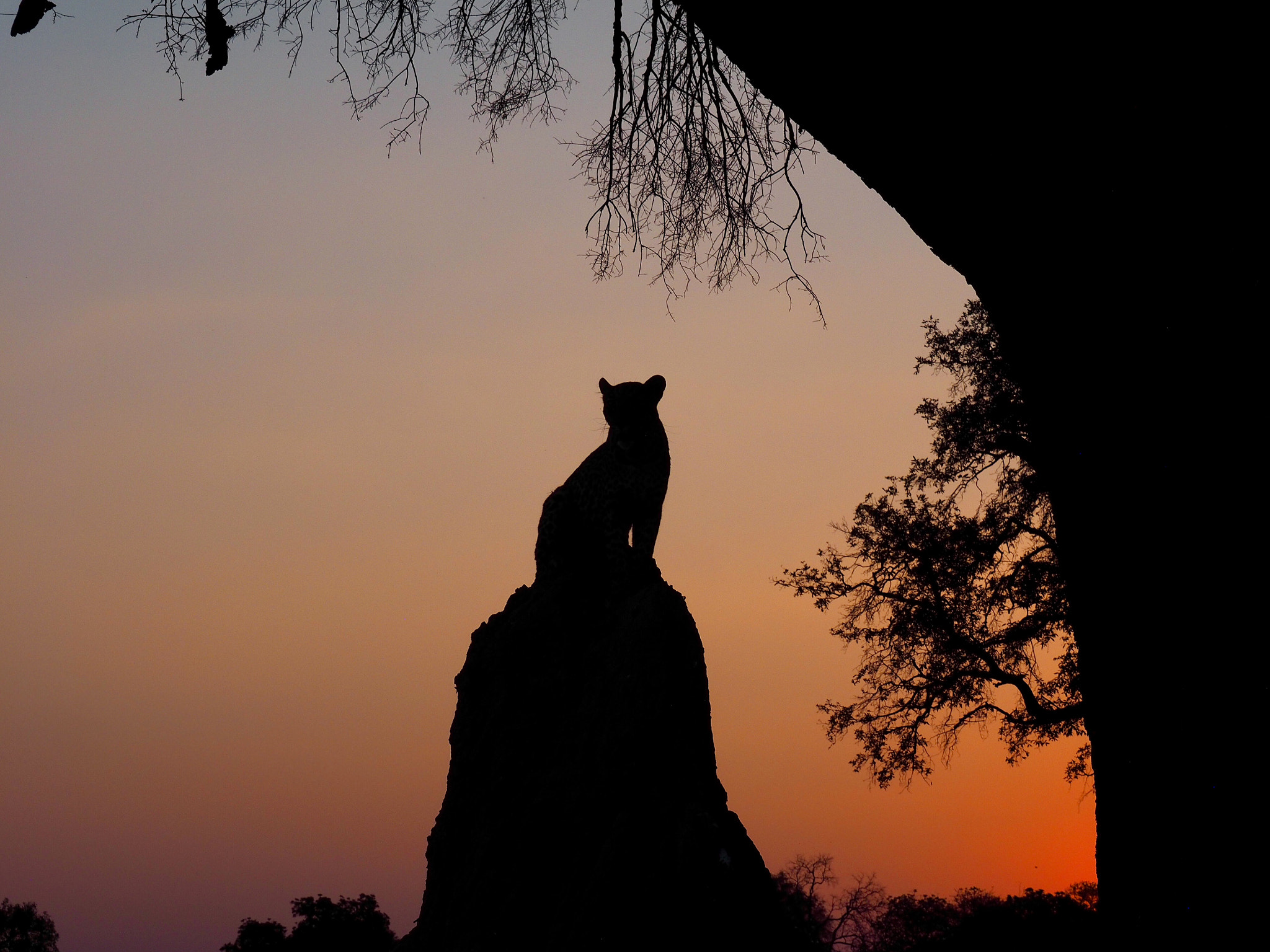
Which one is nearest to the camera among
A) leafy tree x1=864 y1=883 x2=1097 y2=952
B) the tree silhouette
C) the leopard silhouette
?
the tree silhouette

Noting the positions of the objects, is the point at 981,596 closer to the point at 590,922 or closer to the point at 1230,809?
the point at 590,922

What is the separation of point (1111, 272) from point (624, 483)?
5982 millimetres

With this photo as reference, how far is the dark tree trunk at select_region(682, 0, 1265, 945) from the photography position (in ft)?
7.66

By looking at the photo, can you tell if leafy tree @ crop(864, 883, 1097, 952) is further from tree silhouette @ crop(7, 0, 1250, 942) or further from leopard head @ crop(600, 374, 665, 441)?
tree silhouette @ crop(7, 0, 1250, 942)

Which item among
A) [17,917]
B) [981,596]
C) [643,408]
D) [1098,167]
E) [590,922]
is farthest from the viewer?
[17,917]

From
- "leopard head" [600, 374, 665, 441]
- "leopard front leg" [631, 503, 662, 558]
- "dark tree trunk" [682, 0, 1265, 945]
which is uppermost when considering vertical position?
"leopard head" [600, 374, 665, 441]

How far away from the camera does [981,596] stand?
16328 mm

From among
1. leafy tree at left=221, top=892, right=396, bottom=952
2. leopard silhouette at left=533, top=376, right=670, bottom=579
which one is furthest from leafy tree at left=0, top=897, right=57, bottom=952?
leopard silhouette at left=533, top=376, right=670, bottom=579

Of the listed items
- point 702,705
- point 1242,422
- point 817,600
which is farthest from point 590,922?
point 817,600

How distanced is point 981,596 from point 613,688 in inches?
401

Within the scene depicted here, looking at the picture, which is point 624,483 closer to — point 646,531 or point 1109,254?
point 646,531

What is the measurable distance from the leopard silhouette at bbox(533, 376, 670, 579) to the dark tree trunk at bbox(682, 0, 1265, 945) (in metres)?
5.57

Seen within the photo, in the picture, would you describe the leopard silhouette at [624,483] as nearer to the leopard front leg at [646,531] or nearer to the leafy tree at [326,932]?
the leopard front leg at [646,531]

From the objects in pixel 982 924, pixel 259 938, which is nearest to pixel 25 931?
pixel 259 938
